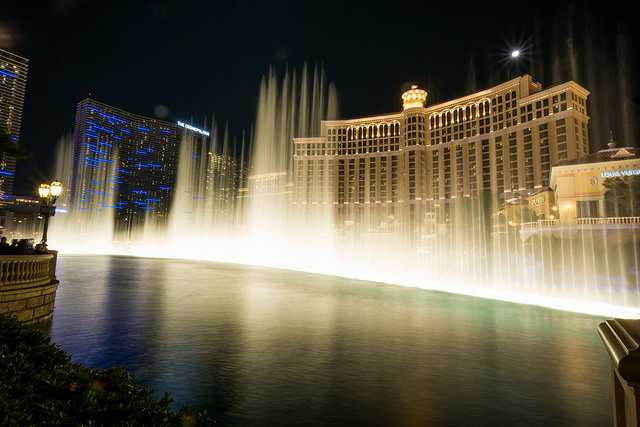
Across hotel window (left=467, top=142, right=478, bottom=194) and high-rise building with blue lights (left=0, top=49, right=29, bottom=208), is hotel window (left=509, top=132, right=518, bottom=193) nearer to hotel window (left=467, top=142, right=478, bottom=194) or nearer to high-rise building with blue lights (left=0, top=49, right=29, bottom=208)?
hotel window (left=467, top=142, right=478, bottom=194)

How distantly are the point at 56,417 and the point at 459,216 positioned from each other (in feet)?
238

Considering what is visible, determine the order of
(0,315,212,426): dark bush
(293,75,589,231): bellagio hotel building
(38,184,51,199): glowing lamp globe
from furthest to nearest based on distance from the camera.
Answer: (293,75,589,231): bellagio hotel building < (38,184,51,199): glowing lamp globe < (0,315,212,426): dark bush

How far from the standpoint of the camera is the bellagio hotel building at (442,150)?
77.2m

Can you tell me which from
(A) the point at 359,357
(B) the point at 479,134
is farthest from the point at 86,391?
(B) the point at 479,134

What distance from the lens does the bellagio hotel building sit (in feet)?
253

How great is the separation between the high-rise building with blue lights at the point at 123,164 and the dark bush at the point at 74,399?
137 m

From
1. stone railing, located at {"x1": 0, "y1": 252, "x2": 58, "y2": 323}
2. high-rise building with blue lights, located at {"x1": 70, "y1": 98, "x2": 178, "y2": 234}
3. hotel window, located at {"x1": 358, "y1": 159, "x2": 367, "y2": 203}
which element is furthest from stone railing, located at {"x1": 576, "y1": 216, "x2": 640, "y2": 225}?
high-rise building with blue lights, located at {"x1": 70, "y1": 98, "x2": 178, "y2": 234}

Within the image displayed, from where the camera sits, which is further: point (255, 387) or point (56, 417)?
point (255, 387)

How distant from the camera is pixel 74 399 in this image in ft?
12.0

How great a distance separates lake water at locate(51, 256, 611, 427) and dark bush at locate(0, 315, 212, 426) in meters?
2.45

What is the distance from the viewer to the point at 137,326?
460 inches

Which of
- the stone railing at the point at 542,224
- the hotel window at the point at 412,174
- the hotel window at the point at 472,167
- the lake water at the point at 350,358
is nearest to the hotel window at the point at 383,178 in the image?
the hotel window at the point at 412,174

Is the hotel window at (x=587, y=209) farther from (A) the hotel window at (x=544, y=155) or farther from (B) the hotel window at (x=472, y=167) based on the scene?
(B) the hotel window at (x=472, y=167)

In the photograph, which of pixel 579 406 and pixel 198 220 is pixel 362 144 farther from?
pixel 579 406
